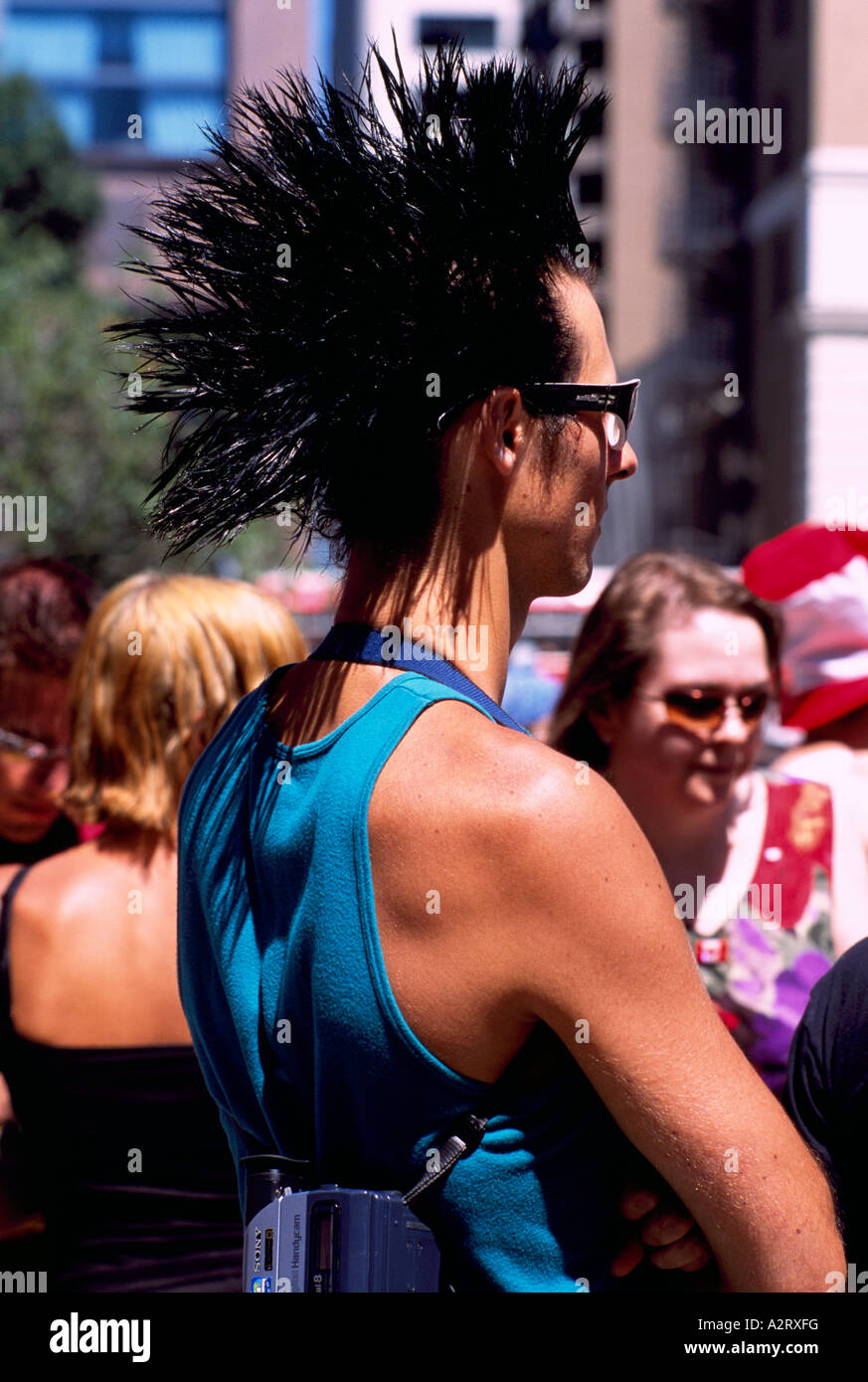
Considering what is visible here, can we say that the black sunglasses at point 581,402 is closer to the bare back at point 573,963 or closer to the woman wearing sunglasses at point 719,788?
the bare back at point 573,963

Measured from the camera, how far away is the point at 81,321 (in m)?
23.3

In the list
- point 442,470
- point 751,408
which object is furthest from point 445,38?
point 751,408

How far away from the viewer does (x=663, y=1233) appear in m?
1.31

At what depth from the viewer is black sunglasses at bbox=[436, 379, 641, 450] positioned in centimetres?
140

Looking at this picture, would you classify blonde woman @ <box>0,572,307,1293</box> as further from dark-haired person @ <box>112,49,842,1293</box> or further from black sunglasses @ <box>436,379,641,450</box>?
black sunglasses @ <box>436,379,641,450</box>

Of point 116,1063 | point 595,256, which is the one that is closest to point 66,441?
point 116,1063

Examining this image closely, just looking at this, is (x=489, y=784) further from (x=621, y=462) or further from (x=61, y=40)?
(x=61, y=40)

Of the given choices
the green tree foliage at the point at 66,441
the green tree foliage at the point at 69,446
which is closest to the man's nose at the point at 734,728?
the green tree foliage at the point at 69,446

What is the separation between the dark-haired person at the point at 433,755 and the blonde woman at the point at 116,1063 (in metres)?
0.84

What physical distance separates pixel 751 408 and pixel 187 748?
1122 inches

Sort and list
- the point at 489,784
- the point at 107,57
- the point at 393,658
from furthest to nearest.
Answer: the point at 107,57 → the point at 393,658 → the point at 489,784

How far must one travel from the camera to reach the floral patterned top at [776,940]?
2467 mm

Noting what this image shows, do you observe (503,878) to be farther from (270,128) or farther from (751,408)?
(751,408)

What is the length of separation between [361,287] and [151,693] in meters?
1.26
